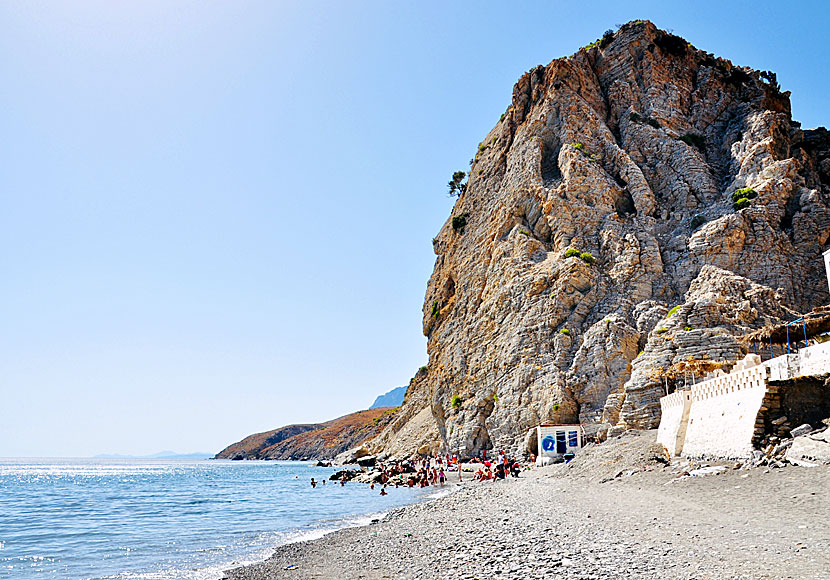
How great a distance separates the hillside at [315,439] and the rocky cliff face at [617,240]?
170 ft

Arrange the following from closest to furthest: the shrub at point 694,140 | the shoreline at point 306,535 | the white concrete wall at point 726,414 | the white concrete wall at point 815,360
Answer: the shoreline at point 306,535 → the white concrete wall at point 815,360 → the white concrete wall at point 726,414 → the shrub at point 694,140

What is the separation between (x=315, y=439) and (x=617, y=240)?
11589 centimetres

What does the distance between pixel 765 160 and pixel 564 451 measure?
89.0ft

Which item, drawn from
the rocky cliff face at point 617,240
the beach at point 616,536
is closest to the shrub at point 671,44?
the rocky cliff face at point 617,240

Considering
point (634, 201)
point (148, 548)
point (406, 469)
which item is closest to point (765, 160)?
point (634, 201)

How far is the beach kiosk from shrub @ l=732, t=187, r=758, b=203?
2082 cm

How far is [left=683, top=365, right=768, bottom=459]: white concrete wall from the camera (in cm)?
1716

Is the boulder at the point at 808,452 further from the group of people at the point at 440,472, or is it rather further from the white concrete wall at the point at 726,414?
the group of people at the point at 440,472

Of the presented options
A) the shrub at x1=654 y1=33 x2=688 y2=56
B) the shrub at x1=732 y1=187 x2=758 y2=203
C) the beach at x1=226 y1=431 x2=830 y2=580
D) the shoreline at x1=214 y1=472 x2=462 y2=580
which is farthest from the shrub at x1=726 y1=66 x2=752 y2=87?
the shoreline at x1=214 y1=472 x2=462 y2=580

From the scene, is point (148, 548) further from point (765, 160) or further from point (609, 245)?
point (765, 160)

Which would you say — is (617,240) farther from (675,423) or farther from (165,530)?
(165,530)

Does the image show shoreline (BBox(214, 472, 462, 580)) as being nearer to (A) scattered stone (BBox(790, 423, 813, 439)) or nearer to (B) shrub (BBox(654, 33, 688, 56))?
(A) scattered stone (BBox(790, 423, 813, 439))

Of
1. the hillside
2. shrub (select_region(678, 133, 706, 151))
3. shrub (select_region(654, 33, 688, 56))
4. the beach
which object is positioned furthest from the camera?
the hillside

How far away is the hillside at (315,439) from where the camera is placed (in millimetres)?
118062
